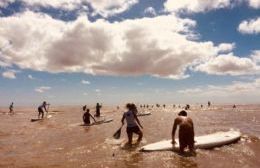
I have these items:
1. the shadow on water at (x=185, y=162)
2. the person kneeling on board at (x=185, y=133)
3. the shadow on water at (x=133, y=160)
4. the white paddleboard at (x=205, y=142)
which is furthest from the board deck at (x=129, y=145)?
the shadow on water at (x=185, y=162)

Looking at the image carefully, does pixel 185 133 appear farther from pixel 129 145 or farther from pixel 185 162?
pixel 129 145

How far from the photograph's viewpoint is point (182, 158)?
11547 mm

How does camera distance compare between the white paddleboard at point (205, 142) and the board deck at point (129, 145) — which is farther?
the board deck at point (129, 145)

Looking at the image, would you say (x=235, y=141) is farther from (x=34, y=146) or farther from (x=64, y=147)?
(x=34, y=146)

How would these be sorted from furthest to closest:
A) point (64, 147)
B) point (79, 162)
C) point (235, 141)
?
point (235, 141) < point (64, 147) < point (79, 162)

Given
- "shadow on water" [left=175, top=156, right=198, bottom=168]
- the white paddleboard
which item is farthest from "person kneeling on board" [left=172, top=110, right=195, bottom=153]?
"shadow on water" [left=175, top=156, right=198, bottom=168]

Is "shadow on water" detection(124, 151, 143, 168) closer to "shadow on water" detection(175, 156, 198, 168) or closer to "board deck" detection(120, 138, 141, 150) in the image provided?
"shadow on water" detection(175, 156, 198, 168)

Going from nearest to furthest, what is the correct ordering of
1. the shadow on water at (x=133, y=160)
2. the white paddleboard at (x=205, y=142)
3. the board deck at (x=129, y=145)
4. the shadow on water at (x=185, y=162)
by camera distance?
1. the shadow on water at (x=185, y=162)
2. the shadow on water at (x=133, y=160)
3. the white paddleboard at (x=205, y=142)
4. the board deck at (x=129, y=145)

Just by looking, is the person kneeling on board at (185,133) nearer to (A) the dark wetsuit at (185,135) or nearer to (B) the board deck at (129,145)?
(A) the dark wetsuit at (185,135)

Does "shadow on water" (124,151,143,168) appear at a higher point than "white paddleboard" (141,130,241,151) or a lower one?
lower

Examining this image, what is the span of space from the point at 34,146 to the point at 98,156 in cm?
464

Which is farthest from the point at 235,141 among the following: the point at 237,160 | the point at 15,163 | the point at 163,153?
the point at 15,163

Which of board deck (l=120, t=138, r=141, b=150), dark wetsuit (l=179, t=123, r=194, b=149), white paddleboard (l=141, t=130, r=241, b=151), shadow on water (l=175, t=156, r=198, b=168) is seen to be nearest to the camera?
shadow on water (l=175, t=156, r=198, b=168)

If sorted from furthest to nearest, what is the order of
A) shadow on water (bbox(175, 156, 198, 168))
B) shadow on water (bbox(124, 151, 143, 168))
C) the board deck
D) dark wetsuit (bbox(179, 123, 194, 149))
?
1. the board deck
2. dark wetsuit (bbox(179, 123, 194, 149))
3. shadow on water (bbox(124, 151, 143, 168))
4. shadow on water (bbox(175, 156, 198, 168))
